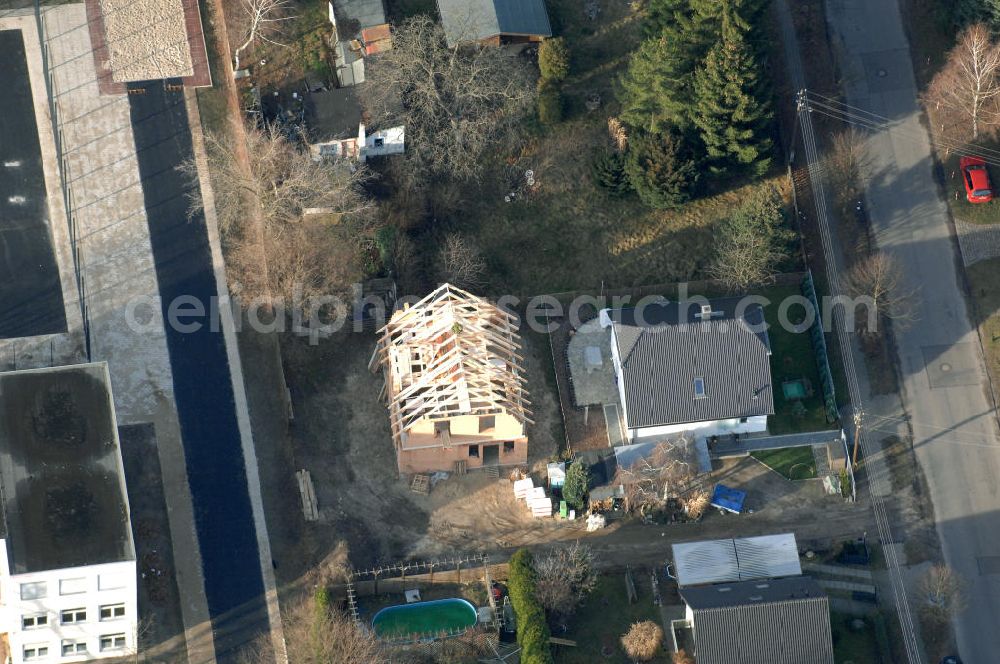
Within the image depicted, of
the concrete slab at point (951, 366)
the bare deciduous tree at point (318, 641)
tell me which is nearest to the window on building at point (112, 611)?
the bare deciduous tree at point (318, 641)

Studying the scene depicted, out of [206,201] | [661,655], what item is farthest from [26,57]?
[661,655]

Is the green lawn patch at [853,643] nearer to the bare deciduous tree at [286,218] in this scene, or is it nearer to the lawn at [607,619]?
the lawn at [607,619]

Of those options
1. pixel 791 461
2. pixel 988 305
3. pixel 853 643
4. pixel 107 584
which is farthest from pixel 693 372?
pixel 107 584

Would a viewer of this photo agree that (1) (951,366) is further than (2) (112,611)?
Yes

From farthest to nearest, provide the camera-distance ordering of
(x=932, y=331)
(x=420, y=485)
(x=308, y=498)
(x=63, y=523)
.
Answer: (x=932, y=331), (x=420, y=485), (x=308, y=498), (x=63, y=523)

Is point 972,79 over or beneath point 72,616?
over

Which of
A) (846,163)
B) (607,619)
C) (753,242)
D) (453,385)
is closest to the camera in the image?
(607,619)

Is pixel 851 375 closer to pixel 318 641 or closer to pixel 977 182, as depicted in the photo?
pixel 977 182
